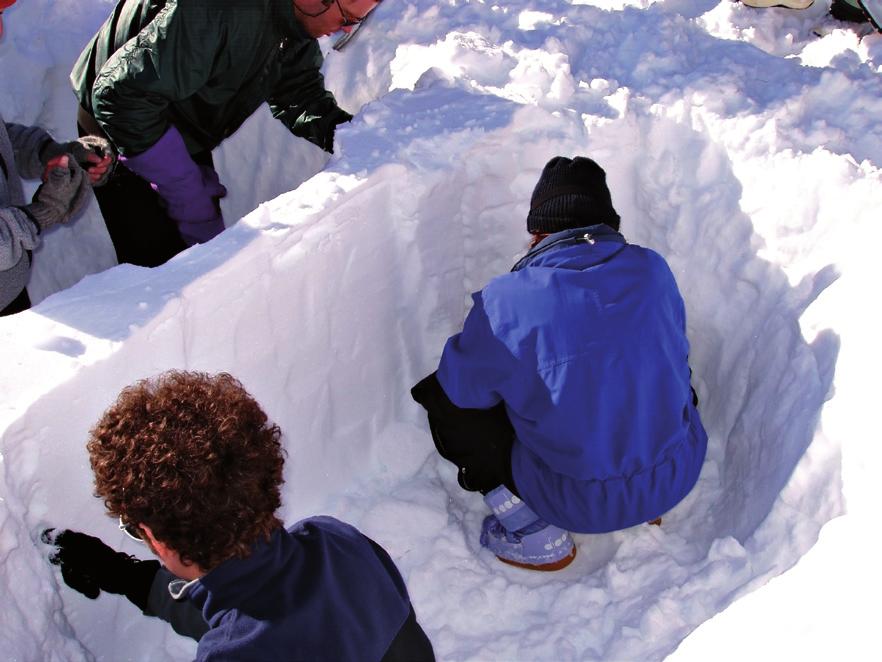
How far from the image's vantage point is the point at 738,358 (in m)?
2.42

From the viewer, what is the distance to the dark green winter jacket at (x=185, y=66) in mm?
2201

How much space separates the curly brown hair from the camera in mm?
1210

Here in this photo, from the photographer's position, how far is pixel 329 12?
238 centimetres

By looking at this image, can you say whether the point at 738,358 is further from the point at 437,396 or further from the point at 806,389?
the point at 437,396

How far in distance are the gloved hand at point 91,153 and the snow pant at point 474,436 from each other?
1.14m

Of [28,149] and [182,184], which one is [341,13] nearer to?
[182,184]

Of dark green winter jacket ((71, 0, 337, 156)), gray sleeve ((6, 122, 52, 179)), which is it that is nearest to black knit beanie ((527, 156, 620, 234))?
dark green winter jacket ((71, 0, 337, 156))

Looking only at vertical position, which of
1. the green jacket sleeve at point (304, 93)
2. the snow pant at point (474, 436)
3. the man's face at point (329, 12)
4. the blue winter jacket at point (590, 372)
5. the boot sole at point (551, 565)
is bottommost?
the boot sole at point (551, 565)

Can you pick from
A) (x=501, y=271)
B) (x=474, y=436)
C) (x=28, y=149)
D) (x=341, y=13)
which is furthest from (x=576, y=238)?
(x=28, y=149)

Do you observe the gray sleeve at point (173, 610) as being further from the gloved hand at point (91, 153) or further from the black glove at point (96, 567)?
the gloved hand at point (91, 153)

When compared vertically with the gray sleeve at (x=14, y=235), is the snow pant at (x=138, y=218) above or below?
below

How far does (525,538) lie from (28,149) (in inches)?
70.0

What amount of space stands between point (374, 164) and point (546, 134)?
552 mm

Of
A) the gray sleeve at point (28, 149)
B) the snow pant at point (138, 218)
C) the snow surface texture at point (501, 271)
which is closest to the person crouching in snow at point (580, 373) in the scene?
the snow surface texture at point (501, 271)
